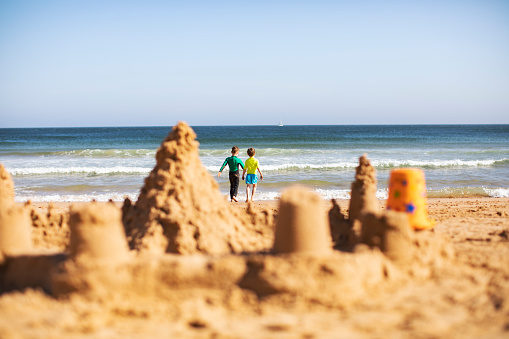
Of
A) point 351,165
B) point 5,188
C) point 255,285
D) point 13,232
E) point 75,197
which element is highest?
point 5,188

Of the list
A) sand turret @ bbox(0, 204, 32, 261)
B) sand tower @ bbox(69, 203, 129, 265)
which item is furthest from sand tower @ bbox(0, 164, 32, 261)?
sand tower @ bbox(69, 203, 129, 265)

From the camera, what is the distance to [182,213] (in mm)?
4074

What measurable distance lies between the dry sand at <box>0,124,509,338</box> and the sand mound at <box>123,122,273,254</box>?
3 cm

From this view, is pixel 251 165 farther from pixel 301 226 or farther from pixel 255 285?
pixel 255 285

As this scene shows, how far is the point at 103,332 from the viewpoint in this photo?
9.01 ft

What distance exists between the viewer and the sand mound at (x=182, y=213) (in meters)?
3.95

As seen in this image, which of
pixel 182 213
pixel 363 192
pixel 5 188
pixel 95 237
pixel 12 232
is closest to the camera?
pixel 95 237

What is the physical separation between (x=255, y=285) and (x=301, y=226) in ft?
1.77

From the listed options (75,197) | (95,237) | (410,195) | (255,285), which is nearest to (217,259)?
(255,285)

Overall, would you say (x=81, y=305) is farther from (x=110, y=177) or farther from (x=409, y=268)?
(x=110, y=177)

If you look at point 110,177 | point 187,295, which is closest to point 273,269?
point 187,295

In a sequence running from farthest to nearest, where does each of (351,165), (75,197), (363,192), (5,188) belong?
(351,165) → (75,197) → (5,188) → (363,192)

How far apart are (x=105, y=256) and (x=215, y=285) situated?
81 cm

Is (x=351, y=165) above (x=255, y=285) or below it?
above
